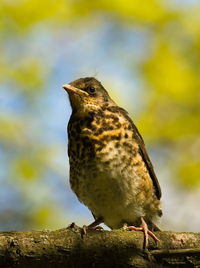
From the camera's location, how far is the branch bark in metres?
3.66

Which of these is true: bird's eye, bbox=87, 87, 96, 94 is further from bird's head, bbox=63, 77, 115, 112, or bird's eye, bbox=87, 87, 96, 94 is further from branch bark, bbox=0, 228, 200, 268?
branch bark, bbox=0, 228, 200, 268

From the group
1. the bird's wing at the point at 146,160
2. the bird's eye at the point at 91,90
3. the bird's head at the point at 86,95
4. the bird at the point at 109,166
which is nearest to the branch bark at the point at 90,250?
the bird at the point at 109,166

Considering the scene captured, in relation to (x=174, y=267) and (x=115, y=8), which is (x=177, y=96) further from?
(x=174, y=267)

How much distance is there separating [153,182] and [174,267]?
1873 millimetres

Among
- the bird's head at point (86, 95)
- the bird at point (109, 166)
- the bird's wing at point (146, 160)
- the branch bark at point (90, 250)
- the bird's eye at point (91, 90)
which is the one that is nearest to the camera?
the branch bark at point (90, 250)

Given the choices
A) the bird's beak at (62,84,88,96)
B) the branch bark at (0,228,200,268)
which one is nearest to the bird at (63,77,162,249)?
the bird's beak at (62,84,88,96)

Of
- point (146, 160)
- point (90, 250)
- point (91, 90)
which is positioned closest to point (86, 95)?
point (91, 90)

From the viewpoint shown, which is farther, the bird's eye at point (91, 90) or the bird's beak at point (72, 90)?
the bird's eye at point (91, 90)

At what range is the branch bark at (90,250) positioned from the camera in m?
3.66

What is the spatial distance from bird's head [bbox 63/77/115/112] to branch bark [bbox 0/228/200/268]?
200 cm

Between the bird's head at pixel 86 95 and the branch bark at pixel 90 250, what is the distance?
200 cm

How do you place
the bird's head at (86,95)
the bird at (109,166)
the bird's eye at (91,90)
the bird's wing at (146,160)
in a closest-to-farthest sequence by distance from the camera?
the bird at (109,166), the bird's wing at (146,160), the bird's head at (86,95), the bird's eye at (91,90)

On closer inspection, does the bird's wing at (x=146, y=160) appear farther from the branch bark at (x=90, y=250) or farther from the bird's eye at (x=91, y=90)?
the branch bark at (x=90, y=250)

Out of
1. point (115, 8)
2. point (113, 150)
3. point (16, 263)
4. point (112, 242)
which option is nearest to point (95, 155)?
point (113, 150)
